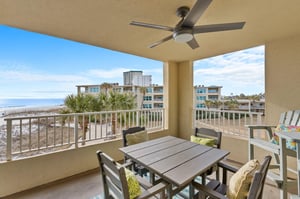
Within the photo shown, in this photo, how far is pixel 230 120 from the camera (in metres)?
3.52

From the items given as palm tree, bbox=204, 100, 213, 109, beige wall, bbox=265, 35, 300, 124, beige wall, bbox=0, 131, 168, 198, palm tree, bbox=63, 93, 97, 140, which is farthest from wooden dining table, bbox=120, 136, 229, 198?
palm tree, bbox=63, 93, 97, 140

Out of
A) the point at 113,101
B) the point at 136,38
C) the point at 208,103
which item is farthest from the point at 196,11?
the point at 113,101

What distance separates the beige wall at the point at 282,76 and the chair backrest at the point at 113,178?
313 centimetres

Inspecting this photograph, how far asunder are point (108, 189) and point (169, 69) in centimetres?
366

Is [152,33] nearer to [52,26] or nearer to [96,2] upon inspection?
[96,2]

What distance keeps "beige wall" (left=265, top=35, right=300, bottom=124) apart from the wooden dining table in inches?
76.4

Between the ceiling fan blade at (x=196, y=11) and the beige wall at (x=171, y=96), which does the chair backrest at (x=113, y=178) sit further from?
the beige wall at (x=171, y=96)

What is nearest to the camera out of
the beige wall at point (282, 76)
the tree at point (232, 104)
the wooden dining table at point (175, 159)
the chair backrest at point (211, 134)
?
the wooden dining table at point (175, 159)

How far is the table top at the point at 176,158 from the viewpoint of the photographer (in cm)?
124

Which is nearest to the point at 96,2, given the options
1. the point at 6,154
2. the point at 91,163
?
the point at 6,154

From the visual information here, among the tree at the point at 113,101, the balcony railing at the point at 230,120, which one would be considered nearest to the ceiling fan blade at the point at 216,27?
the balcony railing at the point at 230,120

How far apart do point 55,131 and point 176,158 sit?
226cm

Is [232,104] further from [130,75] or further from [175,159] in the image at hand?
[130,75]

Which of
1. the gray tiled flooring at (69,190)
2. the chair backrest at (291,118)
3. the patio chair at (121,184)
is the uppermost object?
the chair backrest at (291,118)
